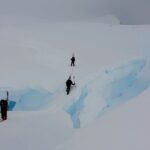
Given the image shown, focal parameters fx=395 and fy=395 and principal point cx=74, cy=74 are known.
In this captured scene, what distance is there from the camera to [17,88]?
800 inches

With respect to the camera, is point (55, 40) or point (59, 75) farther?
point (55, 40)

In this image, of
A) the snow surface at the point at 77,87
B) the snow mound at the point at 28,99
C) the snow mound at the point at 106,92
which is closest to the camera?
Result: the snow surface at the point at 77,87

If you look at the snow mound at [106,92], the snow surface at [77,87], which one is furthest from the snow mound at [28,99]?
the snow mound at [106,92]

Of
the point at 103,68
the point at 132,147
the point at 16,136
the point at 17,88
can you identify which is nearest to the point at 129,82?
the point at 103,68

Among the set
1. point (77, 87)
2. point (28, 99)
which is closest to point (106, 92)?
point (77, 87)

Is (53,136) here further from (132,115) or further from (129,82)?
(129,82)

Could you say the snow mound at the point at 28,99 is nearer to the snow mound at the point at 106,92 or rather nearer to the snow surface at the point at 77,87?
the snow surface at the point at 77,87

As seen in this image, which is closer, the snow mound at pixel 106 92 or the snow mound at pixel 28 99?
the snow mound at pixel 106 92

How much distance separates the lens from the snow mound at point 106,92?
55.6 ft

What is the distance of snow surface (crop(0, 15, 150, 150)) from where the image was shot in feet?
35.1

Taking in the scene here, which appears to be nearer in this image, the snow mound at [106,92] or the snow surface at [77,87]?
the snow surface at [77,87]

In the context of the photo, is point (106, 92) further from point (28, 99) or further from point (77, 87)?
point (28, 99)

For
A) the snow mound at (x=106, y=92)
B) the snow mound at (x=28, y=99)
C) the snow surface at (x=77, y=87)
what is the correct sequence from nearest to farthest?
the snow surface at (x=77, y=87)
the snow mound at (x=106, y=92)
the snow mound at (x=28, y=99)

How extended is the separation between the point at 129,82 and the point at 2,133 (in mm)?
8124
